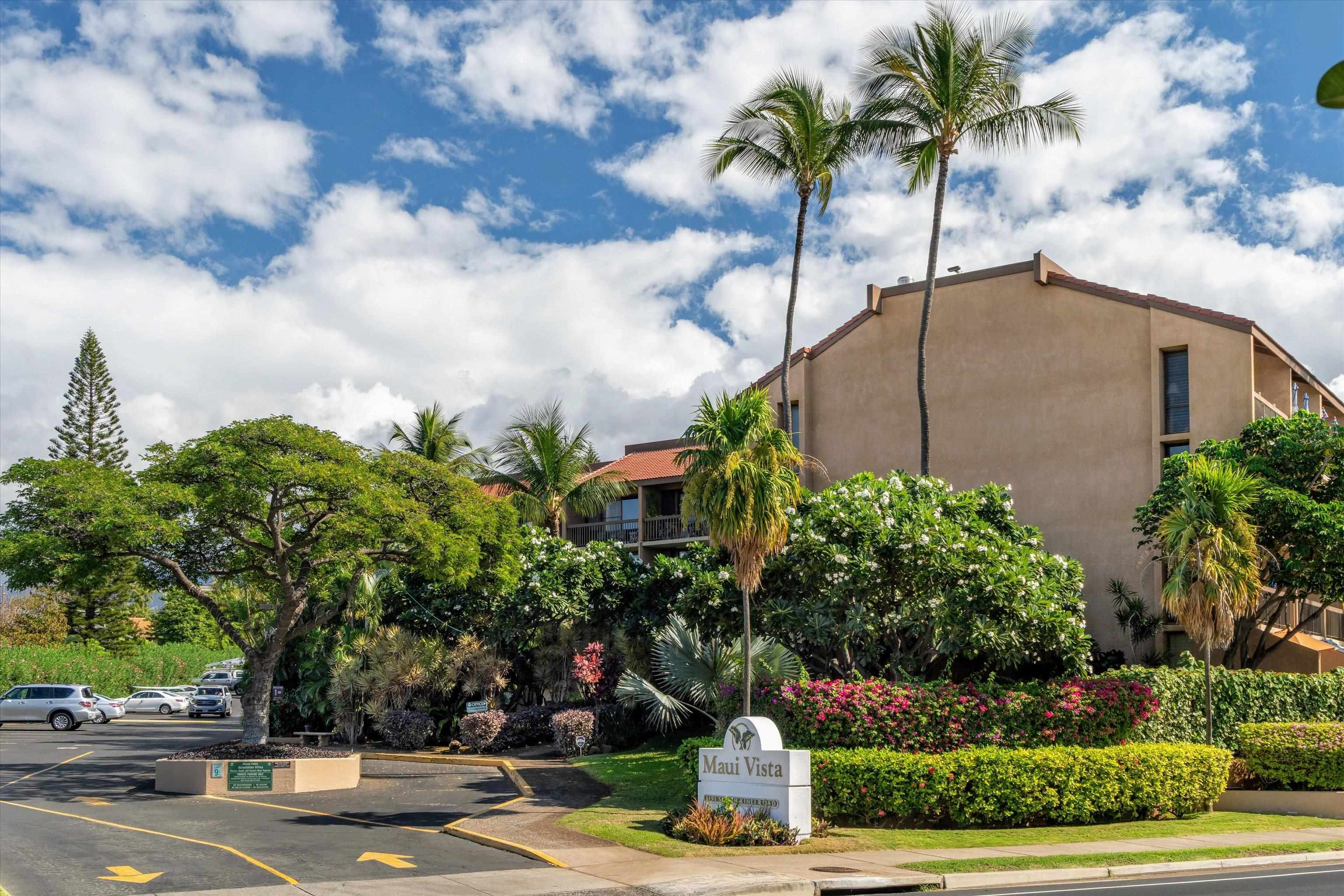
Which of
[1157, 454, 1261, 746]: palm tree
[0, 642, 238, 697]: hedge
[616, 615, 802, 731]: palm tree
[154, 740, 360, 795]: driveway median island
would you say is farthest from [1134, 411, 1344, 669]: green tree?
[0, 642, 238, 697]: hedge

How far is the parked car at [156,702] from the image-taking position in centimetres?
5578

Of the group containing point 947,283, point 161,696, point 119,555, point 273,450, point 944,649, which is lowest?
point 161,696

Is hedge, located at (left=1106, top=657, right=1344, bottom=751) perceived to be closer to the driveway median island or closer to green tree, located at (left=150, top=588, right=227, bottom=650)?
the driveway median island

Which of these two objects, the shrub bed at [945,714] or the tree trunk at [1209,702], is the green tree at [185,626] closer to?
the shrub bed at [945,714]

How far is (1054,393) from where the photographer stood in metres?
34.4

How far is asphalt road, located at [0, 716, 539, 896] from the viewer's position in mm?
15258

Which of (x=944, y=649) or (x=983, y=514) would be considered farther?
(x=983, y=514)

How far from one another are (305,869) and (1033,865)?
32.9ft

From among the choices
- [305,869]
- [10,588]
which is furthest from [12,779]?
[305,869]

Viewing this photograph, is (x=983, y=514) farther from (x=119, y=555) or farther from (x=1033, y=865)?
(x=119, y=555)

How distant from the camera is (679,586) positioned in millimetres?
32469

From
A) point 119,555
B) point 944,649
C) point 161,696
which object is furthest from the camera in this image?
point 161,696

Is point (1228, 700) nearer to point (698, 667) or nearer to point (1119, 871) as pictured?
point (1119, 871)

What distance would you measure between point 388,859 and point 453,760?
1408 cm
